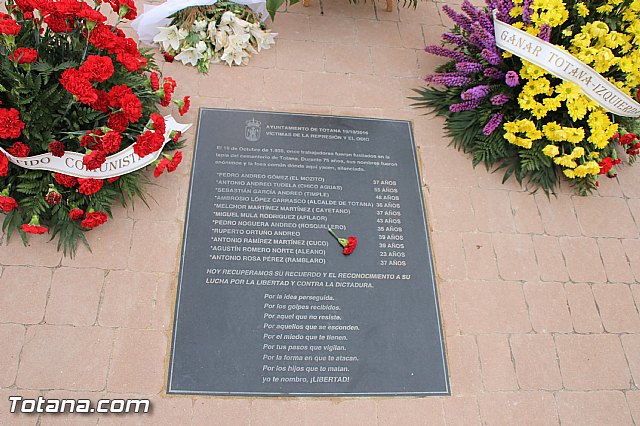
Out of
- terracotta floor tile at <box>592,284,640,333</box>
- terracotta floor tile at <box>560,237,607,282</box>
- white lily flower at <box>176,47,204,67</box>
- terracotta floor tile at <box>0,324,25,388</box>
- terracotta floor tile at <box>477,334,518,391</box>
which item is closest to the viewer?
terracotta floor tile at <box>0,324,25,388</box>

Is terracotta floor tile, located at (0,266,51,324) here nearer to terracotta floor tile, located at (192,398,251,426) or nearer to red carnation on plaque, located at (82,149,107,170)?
red carnation on plaque, located at (82,149,107,170)

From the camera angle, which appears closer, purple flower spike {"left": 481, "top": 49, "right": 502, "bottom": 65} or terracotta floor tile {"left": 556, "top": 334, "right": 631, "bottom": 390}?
terracotta floor tile {"left": 556, "top": 334, "right": 631, "bottom": 390}

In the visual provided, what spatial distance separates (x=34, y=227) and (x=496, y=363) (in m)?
2.07

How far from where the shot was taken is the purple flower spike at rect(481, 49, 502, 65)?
2715 millimetres

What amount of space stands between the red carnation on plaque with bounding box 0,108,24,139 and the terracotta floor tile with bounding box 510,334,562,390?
231cm

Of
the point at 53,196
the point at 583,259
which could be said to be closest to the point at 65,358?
the point at 53,196

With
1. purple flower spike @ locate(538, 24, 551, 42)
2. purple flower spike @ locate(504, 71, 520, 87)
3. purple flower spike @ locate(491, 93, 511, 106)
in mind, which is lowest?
purple flower spike @ locate(491, 93, 511, 106)

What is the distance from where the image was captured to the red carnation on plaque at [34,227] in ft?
6.93

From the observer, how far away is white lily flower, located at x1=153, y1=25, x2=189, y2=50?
2.93 m

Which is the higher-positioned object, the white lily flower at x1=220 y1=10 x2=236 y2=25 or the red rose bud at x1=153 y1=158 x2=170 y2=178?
the white lily flower at x1=220 y1=10 x2=236 y2=25

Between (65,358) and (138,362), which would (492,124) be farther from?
(65,358)

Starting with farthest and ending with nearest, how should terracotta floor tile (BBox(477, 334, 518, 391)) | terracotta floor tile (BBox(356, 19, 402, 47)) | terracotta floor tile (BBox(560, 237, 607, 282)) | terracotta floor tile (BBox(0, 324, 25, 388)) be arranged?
terracotta floor tile (BBox(356, 19, 402, 47)) < terracotta floor tile (BBox(560, 237, 607, 282)) < terracotta floor tile (BBox(477, 334, 518, 391)) < terracotta floor tile (BBox(0, 324, 25, 388))

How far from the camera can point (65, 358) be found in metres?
2.07

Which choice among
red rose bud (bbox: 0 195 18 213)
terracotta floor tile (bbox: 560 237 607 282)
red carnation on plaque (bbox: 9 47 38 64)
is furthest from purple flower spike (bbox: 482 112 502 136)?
red rose bud (bbox: 0 195 18 213)
